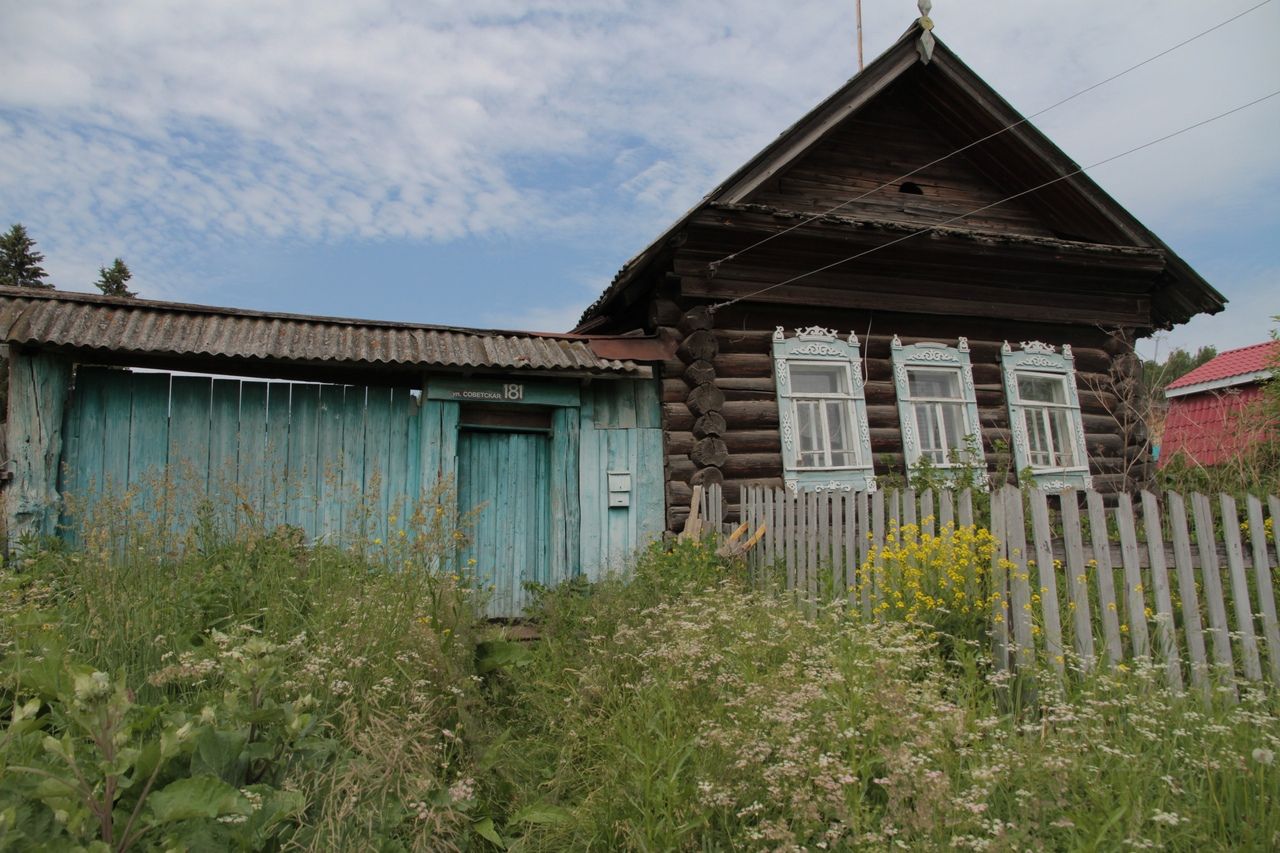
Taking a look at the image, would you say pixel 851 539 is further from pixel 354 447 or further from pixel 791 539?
pixel 354 447

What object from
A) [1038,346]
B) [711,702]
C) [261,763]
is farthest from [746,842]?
[1038,346]

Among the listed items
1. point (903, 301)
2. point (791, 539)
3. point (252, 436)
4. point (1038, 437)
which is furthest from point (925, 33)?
point (252, 436)

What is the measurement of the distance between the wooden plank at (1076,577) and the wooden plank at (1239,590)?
27.1 inches

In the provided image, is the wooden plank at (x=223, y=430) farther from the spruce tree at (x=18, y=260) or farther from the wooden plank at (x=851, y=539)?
the spruce tree at (x=18, y=260)

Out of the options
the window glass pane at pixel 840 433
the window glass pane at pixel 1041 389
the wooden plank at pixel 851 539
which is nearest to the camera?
the wooden plank at pixel 851 539

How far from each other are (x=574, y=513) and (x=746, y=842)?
5.27 m

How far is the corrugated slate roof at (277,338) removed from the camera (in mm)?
6500

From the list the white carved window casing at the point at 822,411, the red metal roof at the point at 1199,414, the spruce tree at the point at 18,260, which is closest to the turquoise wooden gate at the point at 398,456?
the white carved window casing at the point at 822,411

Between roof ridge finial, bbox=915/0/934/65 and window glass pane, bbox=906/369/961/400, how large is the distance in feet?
12.1

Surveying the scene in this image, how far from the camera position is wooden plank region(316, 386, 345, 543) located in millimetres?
7203

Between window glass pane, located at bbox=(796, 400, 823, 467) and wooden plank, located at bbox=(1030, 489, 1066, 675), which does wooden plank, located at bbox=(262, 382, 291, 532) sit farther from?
wooden plank, located at bbox=(1030, 489, 1066, 675)

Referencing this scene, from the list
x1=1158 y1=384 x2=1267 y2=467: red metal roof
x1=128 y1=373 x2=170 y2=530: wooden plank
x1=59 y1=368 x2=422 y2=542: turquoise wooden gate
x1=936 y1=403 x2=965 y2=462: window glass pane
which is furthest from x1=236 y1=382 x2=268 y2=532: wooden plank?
x1=1158 y1=384 x2=1267 y2=467: red metal roof

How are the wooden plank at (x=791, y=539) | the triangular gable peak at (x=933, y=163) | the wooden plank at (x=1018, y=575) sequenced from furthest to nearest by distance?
the triangular gable peak at (x=933, y=163)
the wooden plank at (x=791, y=539)
the wooden plank at (x=1018, y=575)

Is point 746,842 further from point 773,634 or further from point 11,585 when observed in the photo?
point 11,585
